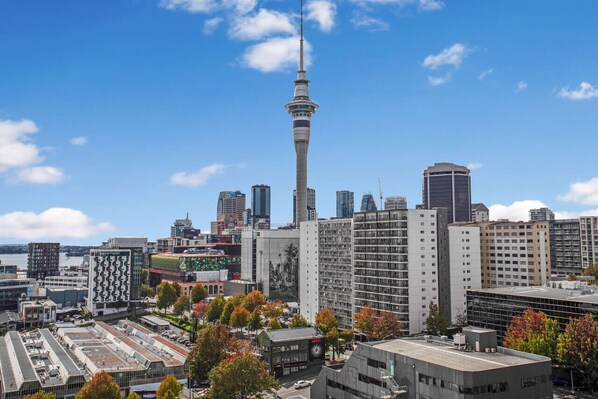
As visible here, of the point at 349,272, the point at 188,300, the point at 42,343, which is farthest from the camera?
the point at 188,300

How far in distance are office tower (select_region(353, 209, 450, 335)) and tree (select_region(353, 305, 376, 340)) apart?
580 cm

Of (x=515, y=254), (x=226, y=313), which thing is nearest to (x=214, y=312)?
(x=226, y=313)

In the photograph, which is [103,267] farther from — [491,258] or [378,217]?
[491,258]

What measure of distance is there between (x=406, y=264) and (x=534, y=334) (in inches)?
1382

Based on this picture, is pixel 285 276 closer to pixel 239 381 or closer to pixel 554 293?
pixel 554 293

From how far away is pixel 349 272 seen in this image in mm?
128375

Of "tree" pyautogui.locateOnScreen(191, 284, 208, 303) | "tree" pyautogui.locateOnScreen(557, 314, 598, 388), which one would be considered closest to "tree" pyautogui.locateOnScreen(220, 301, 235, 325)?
"tree" pyautogui.locateOnScreen(191, 284, 208, 303)

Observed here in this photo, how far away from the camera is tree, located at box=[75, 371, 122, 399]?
70.1 meters

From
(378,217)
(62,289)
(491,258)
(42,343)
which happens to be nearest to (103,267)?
(62,289)

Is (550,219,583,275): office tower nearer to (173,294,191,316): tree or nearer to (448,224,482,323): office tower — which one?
(448,224,482,323): office tower

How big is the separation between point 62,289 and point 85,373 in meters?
124

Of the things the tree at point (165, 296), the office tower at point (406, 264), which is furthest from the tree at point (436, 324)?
the tree at point (165, 296)

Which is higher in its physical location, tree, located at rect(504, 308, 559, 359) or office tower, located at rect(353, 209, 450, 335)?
Answer: office tower, located at rect(353, 209, 450, 335)

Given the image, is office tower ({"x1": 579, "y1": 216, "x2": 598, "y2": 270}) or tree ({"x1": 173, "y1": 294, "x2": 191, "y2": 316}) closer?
tree ({"x1": 173, "y1": 294, "x2": 191, "y2": 316})
